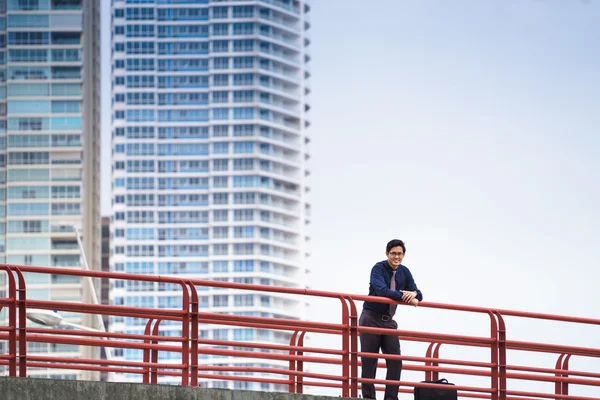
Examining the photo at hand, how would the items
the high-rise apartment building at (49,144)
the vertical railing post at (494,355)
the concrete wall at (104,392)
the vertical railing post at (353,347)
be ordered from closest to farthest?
the concrete wall at (104,392) < the vertical railing post at (353,347) < the vertical railing post at (494,355) < the high-rise apartment building at (49,144)

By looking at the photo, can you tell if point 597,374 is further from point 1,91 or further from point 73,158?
point 1,91

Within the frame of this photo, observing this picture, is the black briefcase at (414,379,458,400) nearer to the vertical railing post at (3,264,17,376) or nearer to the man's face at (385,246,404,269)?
the man's face at (385,246,404,269)

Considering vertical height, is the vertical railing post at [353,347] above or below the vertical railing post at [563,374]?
above

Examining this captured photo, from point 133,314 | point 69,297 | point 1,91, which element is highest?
point 1,91

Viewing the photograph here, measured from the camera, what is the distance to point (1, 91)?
192 m

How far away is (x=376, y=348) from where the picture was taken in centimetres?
1444

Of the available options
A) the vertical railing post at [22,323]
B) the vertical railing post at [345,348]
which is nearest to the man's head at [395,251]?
the vertical railing post at [345,348]

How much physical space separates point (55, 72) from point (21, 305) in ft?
575

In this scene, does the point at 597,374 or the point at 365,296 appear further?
the point at 597,374

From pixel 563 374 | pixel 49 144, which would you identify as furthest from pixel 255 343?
pixel 49 144

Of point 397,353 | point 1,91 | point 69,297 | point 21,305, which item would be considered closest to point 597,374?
point 397,353

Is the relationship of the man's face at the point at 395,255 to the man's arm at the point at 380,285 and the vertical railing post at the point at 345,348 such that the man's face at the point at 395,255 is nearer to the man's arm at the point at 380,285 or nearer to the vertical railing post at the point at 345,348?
the man's arm at the point at 380,285

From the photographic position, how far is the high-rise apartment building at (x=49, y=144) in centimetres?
17462

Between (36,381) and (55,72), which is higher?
(55,72)
